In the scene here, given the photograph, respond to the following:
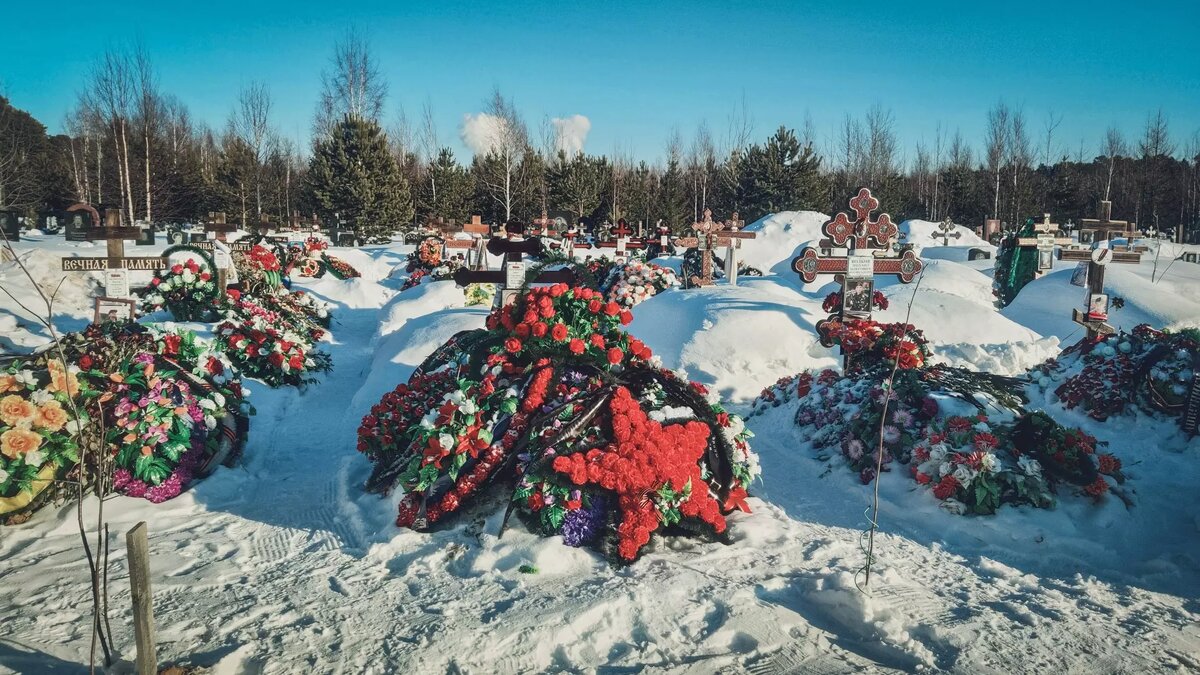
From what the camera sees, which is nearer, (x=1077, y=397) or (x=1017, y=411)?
(x=1017, y=411)

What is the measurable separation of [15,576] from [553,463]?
303 cm

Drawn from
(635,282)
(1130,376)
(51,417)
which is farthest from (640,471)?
(635,282)

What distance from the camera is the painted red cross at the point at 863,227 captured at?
388 inches

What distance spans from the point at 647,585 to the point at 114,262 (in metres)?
9.57

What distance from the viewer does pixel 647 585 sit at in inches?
150

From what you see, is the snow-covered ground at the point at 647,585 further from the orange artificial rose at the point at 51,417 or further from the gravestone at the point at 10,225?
the gravestone at the point at 10,225

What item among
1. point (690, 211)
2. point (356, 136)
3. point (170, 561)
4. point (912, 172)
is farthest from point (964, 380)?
point (912, 172)

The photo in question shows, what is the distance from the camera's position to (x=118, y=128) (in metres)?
29.8

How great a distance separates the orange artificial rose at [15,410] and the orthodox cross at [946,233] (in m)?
29.7

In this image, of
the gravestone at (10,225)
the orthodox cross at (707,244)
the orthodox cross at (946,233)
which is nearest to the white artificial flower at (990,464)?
the orthodox cross at (707,244)

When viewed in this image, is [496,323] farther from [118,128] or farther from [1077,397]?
[118,128]

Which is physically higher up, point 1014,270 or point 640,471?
point 1014,270

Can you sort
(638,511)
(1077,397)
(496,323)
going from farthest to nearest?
(1077,397) → (496,323) → (638,511)

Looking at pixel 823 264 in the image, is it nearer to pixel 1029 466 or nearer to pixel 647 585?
pixel 1029 466
